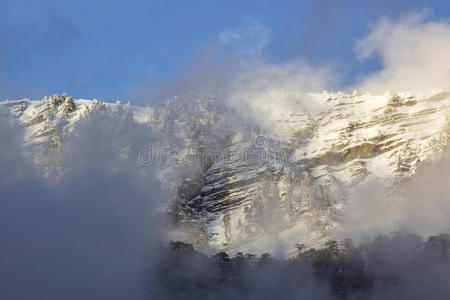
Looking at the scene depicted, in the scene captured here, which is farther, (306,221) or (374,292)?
(306,221)

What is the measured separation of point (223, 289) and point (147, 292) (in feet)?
67.6

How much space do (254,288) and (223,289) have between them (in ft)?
27.9

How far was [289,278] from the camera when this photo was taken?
190375 millimetres

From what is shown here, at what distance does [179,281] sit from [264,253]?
80.3 feet

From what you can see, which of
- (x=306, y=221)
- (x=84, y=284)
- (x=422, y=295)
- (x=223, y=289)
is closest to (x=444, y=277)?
(x=422, y=295)

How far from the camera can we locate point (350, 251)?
624 feet

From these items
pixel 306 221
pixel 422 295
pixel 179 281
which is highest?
pixel 306 221

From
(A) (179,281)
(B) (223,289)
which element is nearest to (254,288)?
(B) (223,289)

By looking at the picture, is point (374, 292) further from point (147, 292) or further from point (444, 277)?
point (147, 292)

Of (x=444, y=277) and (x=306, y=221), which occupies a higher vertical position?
(x=306, y=221)

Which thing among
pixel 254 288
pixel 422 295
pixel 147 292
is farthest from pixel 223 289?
pixel 422 295

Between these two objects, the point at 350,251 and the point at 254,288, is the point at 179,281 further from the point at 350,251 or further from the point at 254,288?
the point at 350,251

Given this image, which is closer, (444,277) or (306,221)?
(444,277)

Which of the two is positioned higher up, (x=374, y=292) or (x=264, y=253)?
(x=264, y=253)
